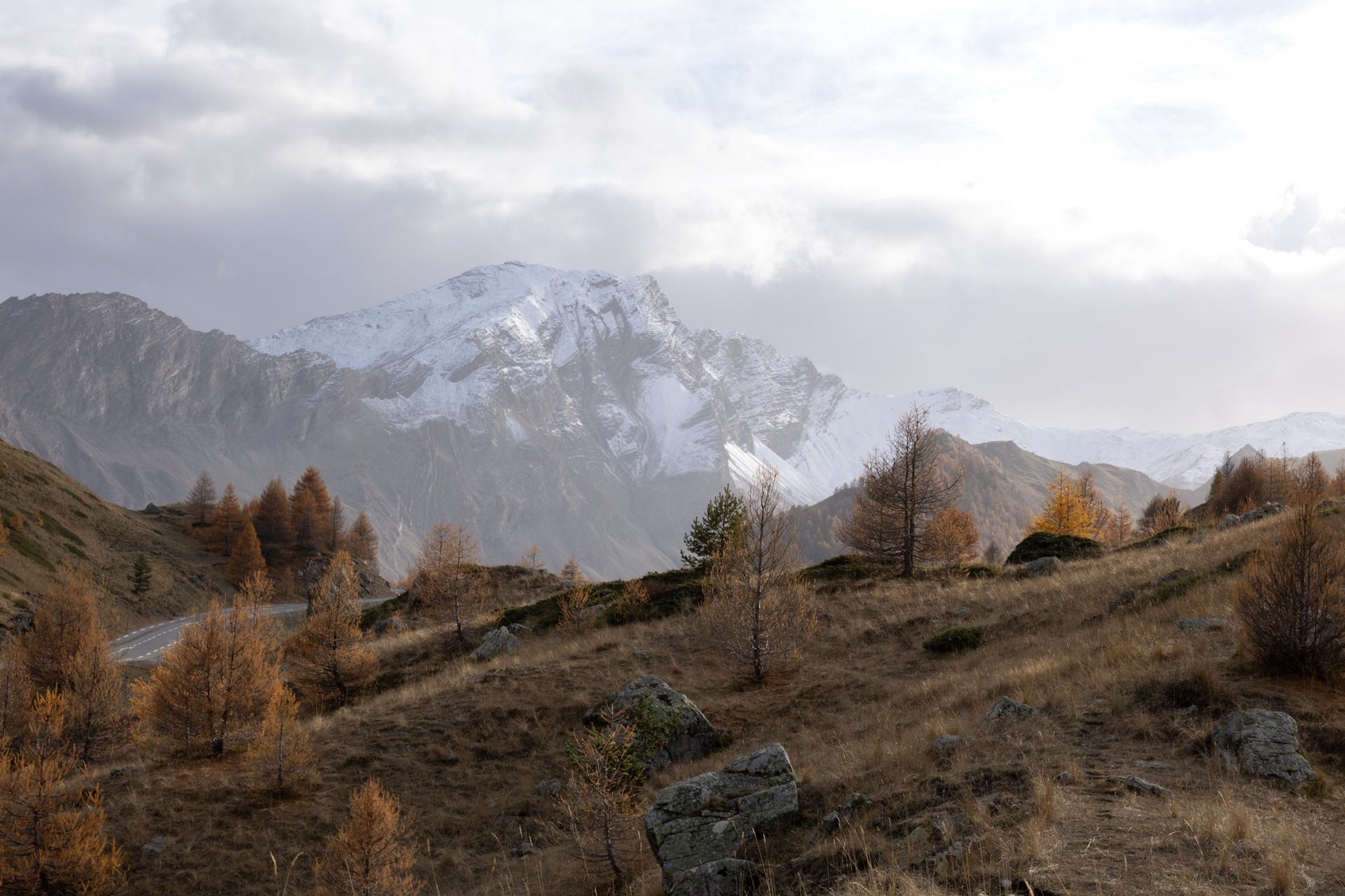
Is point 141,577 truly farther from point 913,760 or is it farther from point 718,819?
point 913,760

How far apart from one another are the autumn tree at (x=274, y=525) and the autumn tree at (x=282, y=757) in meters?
96.3

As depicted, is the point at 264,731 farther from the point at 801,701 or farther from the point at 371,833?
the point at 801,701

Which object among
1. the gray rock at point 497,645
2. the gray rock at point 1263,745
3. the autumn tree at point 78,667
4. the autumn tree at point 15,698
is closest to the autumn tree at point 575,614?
the gray rock at point 497,645

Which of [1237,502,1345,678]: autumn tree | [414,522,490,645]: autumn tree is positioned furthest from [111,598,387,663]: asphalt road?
[1237,502,1345,678]: autumn tree

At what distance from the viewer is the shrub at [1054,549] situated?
132 ft

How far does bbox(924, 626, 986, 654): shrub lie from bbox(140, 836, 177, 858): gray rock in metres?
20.4

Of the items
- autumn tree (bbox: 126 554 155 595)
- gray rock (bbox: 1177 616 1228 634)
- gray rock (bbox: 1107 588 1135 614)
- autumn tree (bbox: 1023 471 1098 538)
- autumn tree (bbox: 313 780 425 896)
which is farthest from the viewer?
autumn tree (bbox: 126 554 155 595)

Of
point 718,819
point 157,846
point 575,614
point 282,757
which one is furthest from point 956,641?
point 157,846

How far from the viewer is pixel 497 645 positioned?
3516 centimetres

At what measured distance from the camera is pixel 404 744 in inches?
848

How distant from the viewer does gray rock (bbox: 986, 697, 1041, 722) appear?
1266 cm

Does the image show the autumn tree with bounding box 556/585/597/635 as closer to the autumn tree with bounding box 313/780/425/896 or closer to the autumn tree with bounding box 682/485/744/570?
the autumn tree with bounding box 682/485/744/570

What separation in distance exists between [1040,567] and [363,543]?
100006 millimetres

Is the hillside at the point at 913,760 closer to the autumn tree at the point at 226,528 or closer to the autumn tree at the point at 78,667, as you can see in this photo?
the autumn tree at the point at 78,667
